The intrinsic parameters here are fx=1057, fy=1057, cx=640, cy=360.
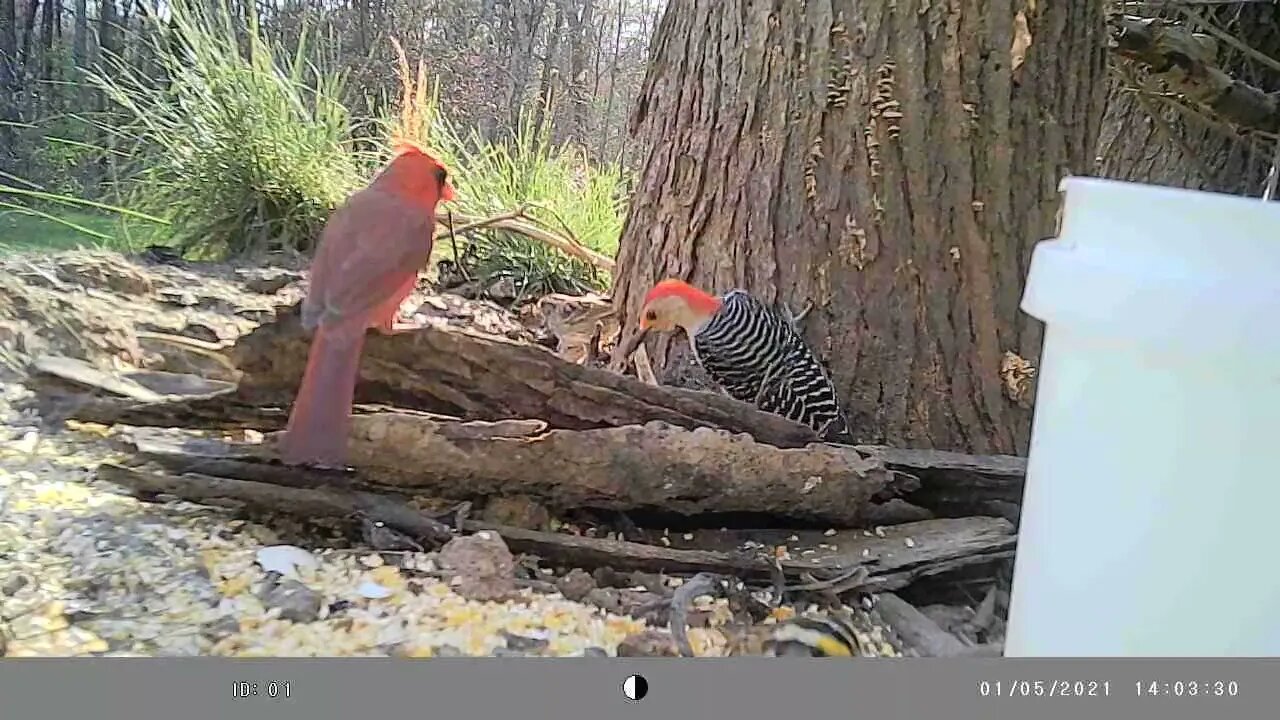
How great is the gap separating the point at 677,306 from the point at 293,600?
0.37 meters

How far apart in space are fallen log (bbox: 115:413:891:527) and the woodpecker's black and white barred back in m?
0.05

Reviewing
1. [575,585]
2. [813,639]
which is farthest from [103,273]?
[813,639]

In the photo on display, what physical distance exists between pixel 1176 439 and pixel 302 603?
540 mm

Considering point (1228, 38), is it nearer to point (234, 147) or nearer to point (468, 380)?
point (468, 380)

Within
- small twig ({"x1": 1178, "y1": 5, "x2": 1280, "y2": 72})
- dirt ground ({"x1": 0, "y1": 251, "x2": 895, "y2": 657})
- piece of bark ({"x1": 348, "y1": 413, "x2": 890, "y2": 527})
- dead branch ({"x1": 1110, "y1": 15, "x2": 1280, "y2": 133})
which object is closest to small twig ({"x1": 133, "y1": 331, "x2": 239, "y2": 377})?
dirt ground ({"x1": 0, "y1": 251, "x2": 895, "y2": 657})

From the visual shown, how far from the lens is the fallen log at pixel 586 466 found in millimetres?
755

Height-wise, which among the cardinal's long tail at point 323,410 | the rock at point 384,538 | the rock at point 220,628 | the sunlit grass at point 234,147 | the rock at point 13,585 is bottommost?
the rock at point 220,628

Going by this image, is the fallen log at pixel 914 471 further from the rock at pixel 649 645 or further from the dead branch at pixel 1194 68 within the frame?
the dead branch at pixel 1194 68

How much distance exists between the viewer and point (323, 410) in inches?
29.7

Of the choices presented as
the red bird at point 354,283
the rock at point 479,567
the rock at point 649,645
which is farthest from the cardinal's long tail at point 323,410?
the rock at point 649,645

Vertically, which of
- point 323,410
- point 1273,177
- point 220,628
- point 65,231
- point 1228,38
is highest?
point 1228,38

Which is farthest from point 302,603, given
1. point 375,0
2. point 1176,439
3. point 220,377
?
point 1176,439

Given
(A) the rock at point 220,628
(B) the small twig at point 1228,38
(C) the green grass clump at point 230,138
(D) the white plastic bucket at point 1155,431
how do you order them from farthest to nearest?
(B) the small twig at point 1228,38, (C) the green grass clump at point 230,138, (A) the rock at point 220,628, (D) the white plastic bucket at point 1155,431

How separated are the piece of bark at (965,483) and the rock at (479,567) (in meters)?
0.30
